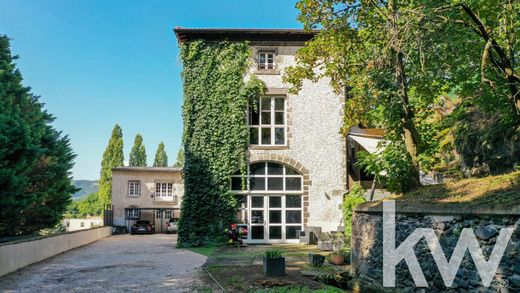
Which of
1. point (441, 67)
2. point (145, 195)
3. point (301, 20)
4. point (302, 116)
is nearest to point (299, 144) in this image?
point (302, 116)

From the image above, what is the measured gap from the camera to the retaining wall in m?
11.3

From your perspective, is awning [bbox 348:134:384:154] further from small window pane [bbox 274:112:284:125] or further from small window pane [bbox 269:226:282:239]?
small window pane [bbox 269:226:282:239]

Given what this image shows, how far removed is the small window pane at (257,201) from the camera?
19.5 m

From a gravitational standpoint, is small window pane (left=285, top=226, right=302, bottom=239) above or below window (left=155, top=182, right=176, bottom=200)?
below

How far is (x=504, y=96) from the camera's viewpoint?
9625 mm

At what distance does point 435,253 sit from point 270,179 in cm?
1282

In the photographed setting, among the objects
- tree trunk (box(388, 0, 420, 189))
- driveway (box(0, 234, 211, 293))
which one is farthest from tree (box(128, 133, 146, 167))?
tree trunk (box(388, 0, 420, 189))

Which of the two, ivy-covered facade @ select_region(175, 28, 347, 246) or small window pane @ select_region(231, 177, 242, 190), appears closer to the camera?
ivy-covered facade @ select_region(175, 28, 347, 246)

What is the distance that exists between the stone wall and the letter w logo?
0.23ft

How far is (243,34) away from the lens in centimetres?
1984

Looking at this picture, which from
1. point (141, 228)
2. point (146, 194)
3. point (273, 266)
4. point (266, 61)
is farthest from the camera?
point (146, 194)

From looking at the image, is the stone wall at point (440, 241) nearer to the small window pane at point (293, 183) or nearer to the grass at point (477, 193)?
the grass at point (477, 193)

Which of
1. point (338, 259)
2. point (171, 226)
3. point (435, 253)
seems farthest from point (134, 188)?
point (435, 253)

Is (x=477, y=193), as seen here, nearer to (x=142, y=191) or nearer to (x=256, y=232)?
(x=256, y=232)
